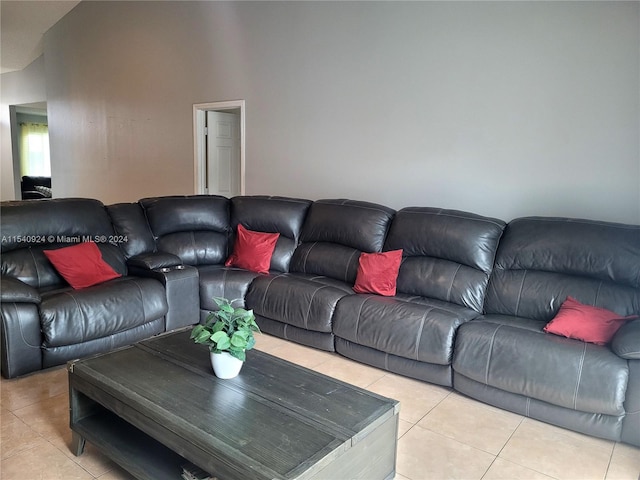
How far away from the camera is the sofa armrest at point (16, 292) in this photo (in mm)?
2762

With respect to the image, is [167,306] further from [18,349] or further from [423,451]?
[423,451]

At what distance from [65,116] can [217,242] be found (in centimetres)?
528

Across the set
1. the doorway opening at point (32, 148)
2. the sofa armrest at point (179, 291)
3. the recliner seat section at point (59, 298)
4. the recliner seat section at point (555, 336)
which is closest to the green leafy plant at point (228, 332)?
the recliner seat section at point (59, 298)

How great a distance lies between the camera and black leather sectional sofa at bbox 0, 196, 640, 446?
8.41 feet

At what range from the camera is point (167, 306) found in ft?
11.6

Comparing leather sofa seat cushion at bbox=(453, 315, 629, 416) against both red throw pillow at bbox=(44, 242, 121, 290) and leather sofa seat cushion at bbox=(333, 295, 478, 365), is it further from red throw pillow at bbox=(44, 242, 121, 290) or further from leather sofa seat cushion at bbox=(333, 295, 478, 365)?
red throw pillow at bbox=(44, 242, 121, 290)

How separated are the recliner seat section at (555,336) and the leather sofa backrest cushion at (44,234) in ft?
9.33

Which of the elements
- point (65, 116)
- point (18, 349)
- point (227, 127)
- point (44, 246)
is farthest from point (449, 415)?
point (65, 116)

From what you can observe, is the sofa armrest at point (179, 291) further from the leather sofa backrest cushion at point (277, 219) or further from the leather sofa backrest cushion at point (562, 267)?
the leather sofa backrest cushion at point (562, 267)

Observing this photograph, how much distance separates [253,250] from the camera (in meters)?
4.23

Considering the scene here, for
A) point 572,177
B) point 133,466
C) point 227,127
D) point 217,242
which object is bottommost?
point 133,466

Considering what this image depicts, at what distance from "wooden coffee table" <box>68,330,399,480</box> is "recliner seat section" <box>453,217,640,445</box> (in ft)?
3.47

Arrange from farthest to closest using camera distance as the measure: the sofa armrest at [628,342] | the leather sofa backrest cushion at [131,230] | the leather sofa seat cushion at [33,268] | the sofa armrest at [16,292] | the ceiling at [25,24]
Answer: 1. the ceiling at [25,24]
2. the leather sofa backrest cushion at [131,230]
3. the leather sofa seat cushion at [33,268]
4. the sofa armrest at [16,292]
5. the sofa armrest at [628,342]

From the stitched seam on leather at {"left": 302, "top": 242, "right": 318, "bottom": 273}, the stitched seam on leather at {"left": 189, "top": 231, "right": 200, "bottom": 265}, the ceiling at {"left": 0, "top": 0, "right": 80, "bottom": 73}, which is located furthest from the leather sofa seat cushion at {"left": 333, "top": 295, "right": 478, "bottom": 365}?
the ceiling at {"left": 0, "top": 0, "right": 80, "bottom": 73}
